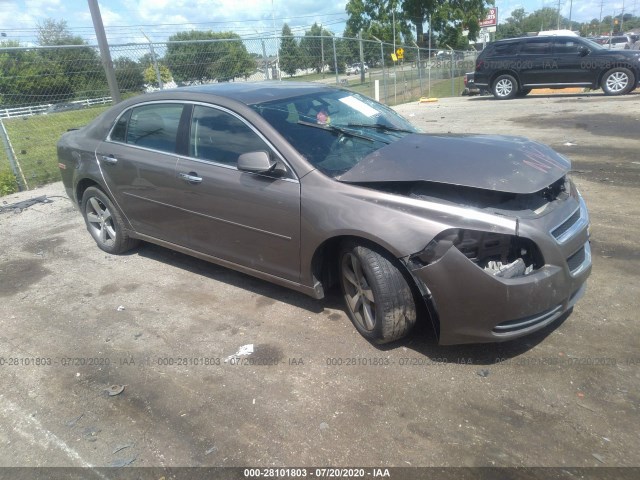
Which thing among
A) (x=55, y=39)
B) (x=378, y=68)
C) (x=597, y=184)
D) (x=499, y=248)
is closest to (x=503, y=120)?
(x=597, y=184)

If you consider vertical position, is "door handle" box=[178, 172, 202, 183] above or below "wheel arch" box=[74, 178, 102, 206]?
above

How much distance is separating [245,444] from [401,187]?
171cm

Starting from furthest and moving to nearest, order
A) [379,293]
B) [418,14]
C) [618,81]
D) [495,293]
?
[418,14] → [618,81] → [379,293] → [495,293]

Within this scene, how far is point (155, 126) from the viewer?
4.42 m

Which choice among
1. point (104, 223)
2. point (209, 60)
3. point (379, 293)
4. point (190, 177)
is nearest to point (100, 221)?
point (104, 223)

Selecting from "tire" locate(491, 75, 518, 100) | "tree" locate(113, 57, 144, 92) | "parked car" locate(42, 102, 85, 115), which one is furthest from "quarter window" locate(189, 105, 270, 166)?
"tire" locate(491, 75, 518, 100)

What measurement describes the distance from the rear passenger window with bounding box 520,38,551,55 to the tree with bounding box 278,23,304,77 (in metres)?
7.09

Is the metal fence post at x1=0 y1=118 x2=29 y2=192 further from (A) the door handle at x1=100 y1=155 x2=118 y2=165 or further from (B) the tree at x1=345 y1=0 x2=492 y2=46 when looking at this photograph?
(B) the tree at x1=345 y1=0 x2=492 y2=46

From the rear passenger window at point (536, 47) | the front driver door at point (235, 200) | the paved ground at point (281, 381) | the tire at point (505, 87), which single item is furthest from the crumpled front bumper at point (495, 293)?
the tire at point (505, 87)

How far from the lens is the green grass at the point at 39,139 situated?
8891mm

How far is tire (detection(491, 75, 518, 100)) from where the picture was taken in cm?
1686

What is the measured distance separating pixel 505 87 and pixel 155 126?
604 inches

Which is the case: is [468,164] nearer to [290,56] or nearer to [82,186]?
[82,186]

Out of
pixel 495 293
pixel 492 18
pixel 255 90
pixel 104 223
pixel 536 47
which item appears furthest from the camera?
pixel 492 18
